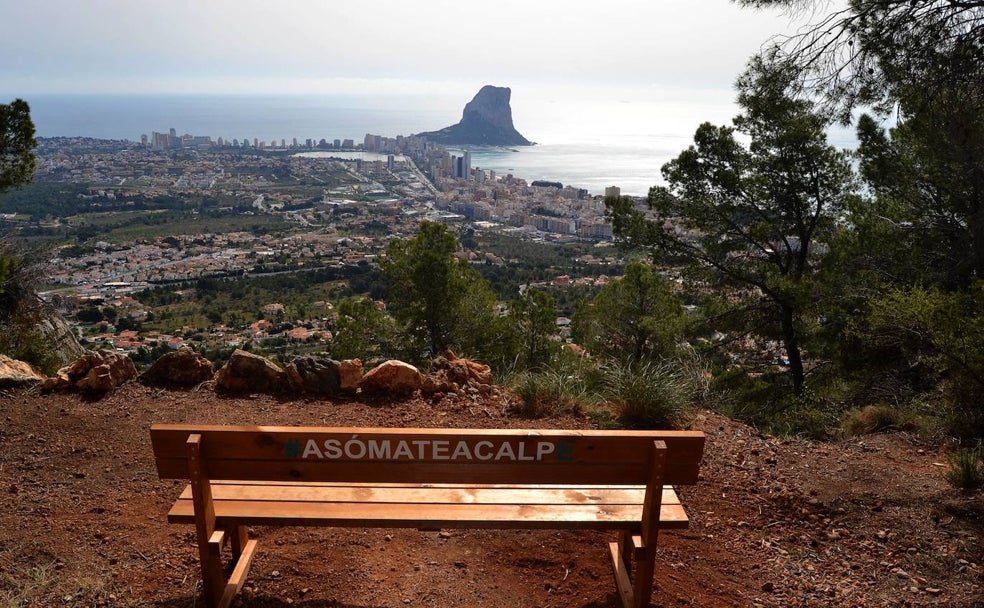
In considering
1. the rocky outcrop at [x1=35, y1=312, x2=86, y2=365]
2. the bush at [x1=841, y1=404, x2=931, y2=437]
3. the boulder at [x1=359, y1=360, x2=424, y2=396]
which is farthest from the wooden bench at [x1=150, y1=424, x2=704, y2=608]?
the rocky outcrop at [x1=35, y1=312, x2=86, y2=365]

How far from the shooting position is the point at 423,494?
6.86 ft

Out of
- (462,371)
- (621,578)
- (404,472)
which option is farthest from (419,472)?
(462,371)

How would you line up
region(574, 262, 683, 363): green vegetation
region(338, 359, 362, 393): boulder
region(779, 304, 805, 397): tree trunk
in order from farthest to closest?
region(574, 262, 683, 363): green vegetation < region(779, 304, 805, 397): tree trunk < region(338, 359, 362, 393): boulder

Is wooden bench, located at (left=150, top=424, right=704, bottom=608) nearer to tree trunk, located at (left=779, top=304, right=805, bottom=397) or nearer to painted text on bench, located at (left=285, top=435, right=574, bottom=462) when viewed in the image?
painted text on bench, located at (left=285, top=435, right=574, bottom=462)

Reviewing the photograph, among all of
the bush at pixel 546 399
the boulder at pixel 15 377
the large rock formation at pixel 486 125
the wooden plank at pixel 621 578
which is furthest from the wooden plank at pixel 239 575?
the large rock formation at pixel 486 125

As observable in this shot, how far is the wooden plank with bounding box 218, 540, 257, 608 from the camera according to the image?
2.02 m

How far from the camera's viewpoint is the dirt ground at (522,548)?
2141 millimetres

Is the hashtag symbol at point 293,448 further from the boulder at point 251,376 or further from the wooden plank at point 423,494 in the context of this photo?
the boulder at point 251,376

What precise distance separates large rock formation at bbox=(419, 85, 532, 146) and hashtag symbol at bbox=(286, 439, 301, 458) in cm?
10397

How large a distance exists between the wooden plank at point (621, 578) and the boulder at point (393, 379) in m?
2.09

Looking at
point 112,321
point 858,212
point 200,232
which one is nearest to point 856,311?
point 858,212

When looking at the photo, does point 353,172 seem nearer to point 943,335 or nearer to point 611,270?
point 611,270

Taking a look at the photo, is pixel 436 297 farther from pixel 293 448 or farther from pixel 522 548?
pixel 293 448

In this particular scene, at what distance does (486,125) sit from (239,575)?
108 meters
